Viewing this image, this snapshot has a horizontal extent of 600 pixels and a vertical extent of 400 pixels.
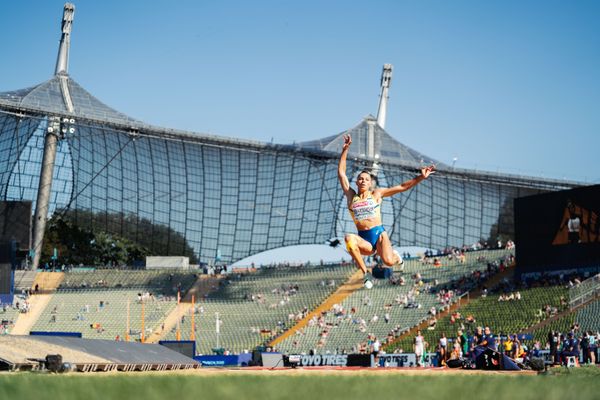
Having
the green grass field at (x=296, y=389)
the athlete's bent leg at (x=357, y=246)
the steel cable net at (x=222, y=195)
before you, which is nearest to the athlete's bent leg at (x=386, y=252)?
the athlete's bent leg at (x=357, y=246)

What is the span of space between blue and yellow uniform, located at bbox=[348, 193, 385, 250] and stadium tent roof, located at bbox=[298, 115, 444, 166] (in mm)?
51138

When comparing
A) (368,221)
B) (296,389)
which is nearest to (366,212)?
(368,221)

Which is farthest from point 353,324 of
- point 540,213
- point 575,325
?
point 575,325

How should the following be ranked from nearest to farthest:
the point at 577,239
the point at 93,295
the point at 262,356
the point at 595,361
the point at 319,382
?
the point at 319,382, the point at 595,361, the point at 262,356, the point at 577,239, the point at 93,295

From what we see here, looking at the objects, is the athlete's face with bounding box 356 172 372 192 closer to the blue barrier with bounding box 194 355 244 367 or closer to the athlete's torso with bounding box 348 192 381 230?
the athlete's torso with bounding box 348 192 381 230

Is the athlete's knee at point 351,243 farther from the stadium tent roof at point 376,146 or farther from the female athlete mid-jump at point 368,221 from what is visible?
the stadium tent roof at point 376,146

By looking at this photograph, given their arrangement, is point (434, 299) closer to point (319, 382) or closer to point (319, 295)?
point (319, 295)

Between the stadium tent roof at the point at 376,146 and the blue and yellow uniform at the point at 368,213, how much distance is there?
168ft

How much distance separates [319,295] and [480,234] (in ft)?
72.2

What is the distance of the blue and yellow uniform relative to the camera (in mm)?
17641

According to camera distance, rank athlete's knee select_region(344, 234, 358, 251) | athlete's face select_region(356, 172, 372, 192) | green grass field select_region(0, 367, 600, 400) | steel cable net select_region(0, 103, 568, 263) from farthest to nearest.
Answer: steel cable net select_region(0, 103, 568, 263) < athlete's face select_region(356, 172, 372, 192) < athlete's knee select_region(344, 234, 358, 251) < green grass field select_region(0, 367, 600, 400)

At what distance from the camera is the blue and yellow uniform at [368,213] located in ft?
57.9

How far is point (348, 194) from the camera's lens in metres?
18.1

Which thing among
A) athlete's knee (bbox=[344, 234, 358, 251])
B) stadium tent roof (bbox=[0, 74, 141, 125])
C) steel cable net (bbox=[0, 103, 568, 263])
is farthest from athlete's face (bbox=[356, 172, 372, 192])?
steel cable net (bbox=[0, 103, 568, 263])
